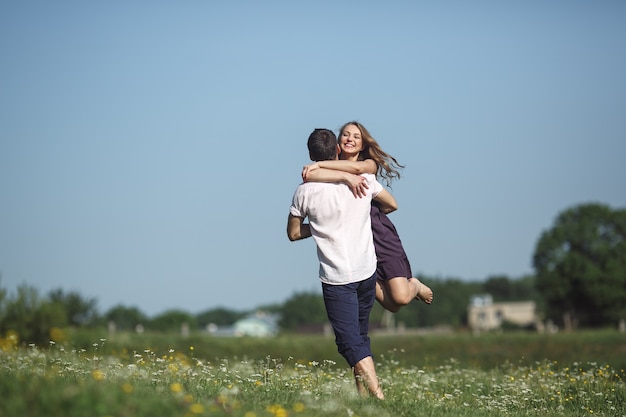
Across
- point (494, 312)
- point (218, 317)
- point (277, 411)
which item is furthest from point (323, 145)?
point (218, 317)

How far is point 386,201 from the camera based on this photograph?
7.25m

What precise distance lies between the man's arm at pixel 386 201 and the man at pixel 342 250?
0.86ft

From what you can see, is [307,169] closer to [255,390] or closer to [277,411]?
[255,390]

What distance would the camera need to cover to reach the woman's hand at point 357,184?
22.1ft

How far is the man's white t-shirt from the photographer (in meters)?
6.71

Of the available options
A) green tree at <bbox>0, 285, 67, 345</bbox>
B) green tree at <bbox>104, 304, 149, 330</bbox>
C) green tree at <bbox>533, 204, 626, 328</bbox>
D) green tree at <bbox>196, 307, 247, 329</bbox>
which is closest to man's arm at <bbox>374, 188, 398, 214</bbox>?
green tree at <bbox>0, 285, 67, 345</bbox>

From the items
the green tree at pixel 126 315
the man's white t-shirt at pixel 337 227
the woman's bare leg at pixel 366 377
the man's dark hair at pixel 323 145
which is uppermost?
the man's dark hair at pixel 323 145

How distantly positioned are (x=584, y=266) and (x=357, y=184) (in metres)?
59.9

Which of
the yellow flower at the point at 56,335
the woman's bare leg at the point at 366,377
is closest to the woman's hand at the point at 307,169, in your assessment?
the woman's bare leg at the point at 366,377

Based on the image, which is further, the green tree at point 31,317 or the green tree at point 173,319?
the green tree at point 173,319

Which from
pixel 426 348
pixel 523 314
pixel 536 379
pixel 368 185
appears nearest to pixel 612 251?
pixel 426 348

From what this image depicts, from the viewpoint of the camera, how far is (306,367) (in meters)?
8.80

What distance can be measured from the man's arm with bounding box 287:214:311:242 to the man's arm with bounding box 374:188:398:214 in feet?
2.30

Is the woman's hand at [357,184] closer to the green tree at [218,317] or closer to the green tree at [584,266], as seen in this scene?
the green tree at [584,266]
